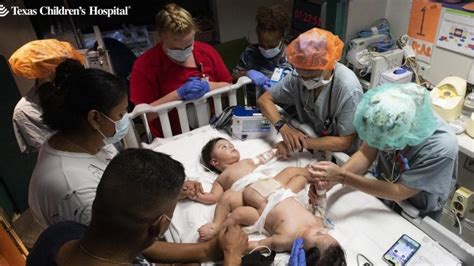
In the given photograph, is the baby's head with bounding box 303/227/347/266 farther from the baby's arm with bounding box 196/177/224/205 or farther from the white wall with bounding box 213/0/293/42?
the white wall with bounding box 213/0/293/42

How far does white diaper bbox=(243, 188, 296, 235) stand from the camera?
5.64ft

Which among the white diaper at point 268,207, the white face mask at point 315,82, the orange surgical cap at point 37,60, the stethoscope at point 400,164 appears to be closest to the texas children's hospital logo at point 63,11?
the orange surgical cap at point 37,60

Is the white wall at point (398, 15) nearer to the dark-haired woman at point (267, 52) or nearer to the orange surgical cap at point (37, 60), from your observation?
the dark-haired woman at point (267, 52)

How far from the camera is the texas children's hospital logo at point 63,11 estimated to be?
3.05 meters

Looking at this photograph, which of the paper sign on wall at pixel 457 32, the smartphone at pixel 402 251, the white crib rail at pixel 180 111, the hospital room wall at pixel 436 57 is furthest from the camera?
the hospital room wall at pixel 436 57

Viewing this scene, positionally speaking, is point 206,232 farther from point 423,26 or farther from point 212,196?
point 423,26

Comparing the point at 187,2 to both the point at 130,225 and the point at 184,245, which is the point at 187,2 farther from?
the point at 130,225

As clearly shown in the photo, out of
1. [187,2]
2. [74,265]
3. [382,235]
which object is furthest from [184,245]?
[187,2]

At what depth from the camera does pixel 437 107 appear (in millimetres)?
2379

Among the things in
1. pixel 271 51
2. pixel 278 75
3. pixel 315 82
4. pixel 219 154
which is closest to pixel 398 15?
pixel 271 51

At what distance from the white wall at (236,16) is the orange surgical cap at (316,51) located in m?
2.28

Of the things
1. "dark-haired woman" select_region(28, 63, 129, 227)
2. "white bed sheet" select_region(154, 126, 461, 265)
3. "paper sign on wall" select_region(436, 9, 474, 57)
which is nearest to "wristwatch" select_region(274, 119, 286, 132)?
"white bed sheet" select_region(154, 126, 461, 265)

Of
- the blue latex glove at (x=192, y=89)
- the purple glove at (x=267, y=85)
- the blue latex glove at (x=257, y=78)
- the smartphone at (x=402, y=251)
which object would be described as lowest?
the smartphone at (x=402, y=251)

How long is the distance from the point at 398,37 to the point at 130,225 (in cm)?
289
